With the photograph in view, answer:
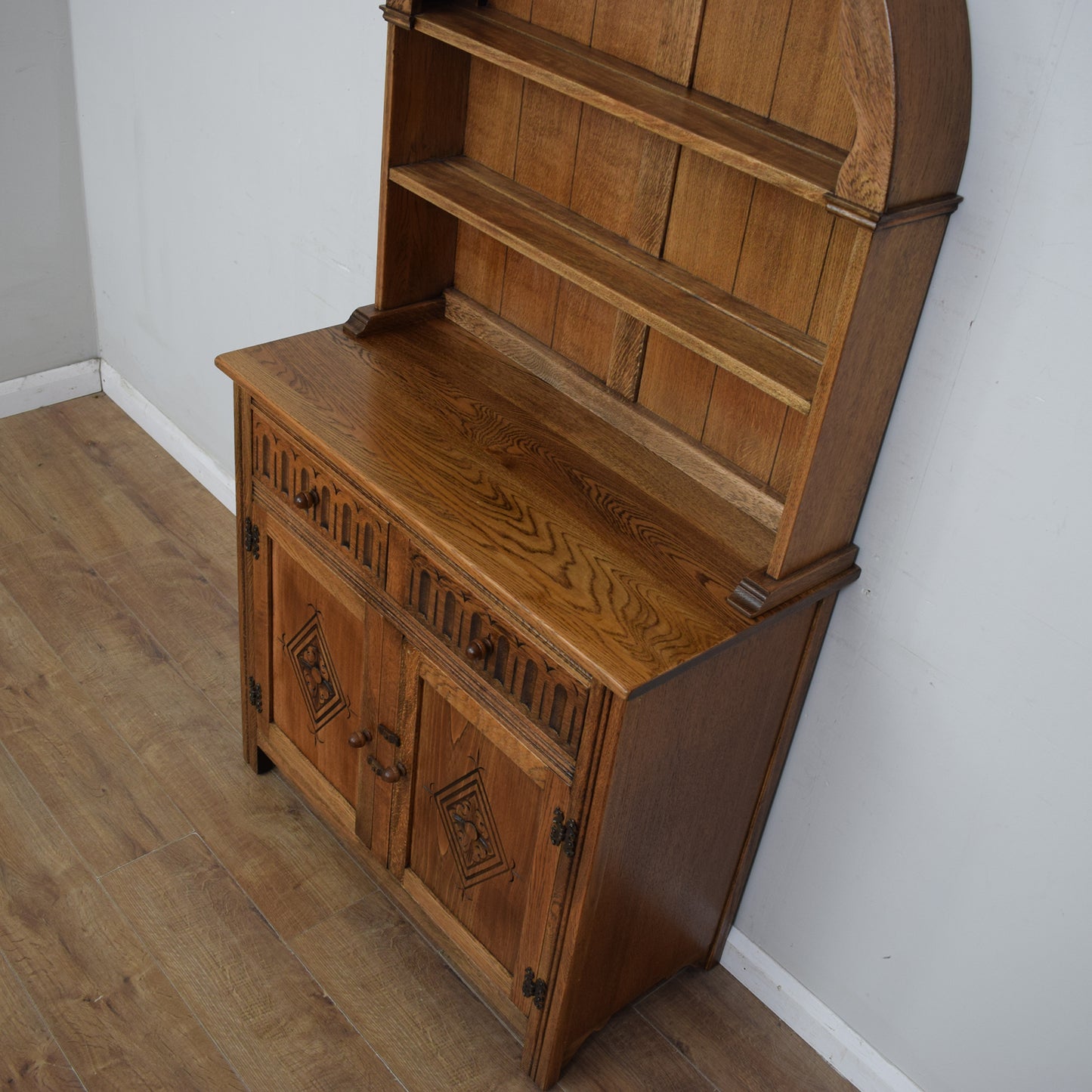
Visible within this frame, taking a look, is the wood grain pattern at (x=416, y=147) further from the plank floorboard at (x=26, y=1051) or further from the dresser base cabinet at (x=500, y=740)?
the plank floorboard at (x=26, y=1051)

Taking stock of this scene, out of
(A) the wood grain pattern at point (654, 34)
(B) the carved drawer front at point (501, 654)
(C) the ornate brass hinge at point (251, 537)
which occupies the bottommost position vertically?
(C) the ornate brass hinge at point (251, 537)

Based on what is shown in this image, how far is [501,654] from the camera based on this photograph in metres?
1.69

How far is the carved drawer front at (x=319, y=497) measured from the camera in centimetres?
186

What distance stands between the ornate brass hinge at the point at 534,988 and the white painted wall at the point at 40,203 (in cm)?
242

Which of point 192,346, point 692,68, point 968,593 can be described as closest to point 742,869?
point 968,593

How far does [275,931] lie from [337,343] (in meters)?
1.07

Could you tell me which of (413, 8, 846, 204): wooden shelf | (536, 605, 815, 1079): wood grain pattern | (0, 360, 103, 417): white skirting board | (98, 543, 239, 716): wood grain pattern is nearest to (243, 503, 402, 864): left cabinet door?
(98, 543, 239, 716): wood grain pattern

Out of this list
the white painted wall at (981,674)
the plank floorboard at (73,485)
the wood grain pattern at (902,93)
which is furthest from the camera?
the plank floorboard at (73,485)

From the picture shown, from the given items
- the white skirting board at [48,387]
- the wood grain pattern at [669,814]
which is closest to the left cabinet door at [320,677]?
the wood grain pattern at [669,814]

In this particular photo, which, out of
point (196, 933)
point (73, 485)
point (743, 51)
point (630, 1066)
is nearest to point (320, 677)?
point (196, 933)

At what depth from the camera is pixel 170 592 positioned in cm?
289

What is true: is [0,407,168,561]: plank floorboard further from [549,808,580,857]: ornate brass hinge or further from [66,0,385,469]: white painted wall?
[549,808,580,857]: ornate brass hinge

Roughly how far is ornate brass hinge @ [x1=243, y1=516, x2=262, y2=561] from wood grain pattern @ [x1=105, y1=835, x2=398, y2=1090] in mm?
589

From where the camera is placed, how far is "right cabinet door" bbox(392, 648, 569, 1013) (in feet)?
5.78
